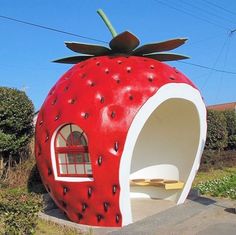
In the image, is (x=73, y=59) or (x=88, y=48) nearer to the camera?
(x=88, y=48)

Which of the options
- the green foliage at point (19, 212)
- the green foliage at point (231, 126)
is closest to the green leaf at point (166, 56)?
the green foliage at point (19, 212)

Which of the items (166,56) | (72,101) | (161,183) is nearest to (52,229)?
(72,101)

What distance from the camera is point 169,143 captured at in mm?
9406

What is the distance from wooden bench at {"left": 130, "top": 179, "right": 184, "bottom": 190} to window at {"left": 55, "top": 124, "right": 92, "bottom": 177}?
215cm

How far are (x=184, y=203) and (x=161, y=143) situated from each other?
5.06 feet

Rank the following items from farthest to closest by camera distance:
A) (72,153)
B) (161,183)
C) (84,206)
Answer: (161,183), (72,153), (84,206)

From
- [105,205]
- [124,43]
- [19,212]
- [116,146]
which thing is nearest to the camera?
[19,212]

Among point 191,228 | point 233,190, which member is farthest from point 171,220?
point 233,190

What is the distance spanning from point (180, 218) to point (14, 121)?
469 cm

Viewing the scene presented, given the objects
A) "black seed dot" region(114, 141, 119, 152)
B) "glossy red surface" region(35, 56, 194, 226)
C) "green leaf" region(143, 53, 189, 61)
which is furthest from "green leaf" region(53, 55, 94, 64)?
"black seed dot" region(114, 141, 119, 152)

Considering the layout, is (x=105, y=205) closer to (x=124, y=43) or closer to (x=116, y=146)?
(x=116, y=146)

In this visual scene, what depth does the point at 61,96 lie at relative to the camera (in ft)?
24.2

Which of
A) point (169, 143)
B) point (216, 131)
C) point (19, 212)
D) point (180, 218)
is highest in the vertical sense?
point (216, 131)

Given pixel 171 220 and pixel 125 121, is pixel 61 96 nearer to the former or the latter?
pixel 125 121
